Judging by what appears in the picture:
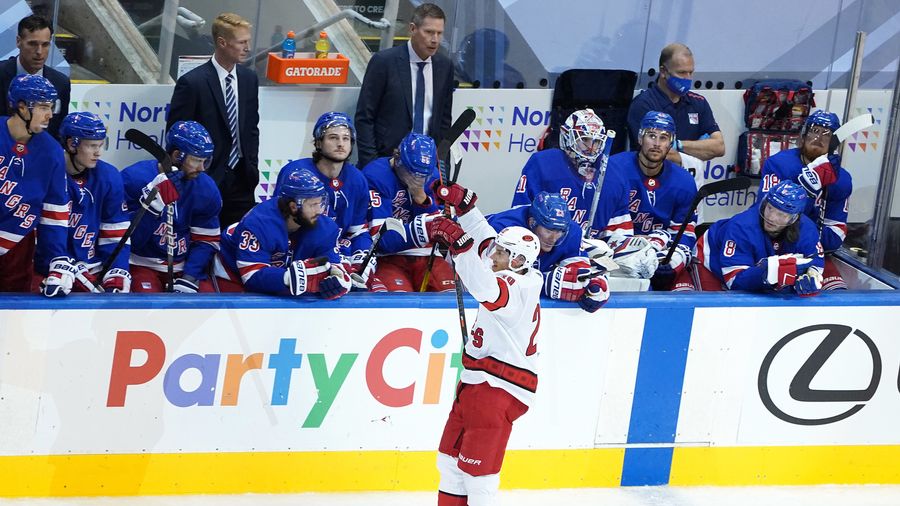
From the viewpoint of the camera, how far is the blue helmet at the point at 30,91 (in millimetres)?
4633

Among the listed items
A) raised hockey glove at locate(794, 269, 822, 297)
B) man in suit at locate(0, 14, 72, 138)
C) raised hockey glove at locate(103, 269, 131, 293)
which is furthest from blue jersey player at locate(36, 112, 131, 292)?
raised hockey glove at locate(794, 269, 822, 297)

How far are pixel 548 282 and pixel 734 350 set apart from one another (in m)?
0.82

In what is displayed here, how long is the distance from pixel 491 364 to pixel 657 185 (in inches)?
75.1

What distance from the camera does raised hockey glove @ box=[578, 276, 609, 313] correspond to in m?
4.83

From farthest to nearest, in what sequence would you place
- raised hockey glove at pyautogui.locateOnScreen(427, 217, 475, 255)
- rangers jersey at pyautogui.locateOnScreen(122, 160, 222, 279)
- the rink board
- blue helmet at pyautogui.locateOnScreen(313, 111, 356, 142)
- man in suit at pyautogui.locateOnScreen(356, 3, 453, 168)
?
man in suit at pyautogui.locateOnScreen(356, 3, 453, 168)
blue helmet at pyautogui.locateOnScreen(313, 111, 356, 142)
rangers jersey at pyautogui.locateOnScreen(122, 160, 222, 279)
the rink board
raised hockey glove at pyautogui.locateOnScreen(427, 217, 475, 255)

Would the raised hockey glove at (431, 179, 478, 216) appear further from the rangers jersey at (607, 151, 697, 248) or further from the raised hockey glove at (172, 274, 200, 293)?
the rangers jersey at (607, 151, 697, 248)

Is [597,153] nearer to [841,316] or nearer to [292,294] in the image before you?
[841,316]

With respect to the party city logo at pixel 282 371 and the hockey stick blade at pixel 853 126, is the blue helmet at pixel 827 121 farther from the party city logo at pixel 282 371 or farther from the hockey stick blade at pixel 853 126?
the party city logo at pixel 282 371

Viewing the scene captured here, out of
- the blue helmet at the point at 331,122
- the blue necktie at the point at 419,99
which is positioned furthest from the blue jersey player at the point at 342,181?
the blue necktie at the point at 419,99

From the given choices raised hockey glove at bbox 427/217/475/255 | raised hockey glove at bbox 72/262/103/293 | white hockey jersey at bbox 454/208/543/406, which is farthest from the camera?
raised hockey glove at bbox 72/262/103/293

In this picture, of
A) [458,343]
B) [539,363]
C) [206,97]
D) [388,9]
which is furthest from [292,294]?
[388,9]

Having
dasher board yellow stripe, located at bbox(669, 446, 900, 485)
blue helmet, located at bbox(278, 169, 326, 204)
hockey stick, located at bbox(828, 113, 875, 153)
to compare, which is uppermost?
hockey stick, located at bbox(828, 113, 875, 153)

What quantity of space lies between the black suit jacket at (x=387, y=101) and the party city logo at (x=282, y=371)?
1597 millimetres

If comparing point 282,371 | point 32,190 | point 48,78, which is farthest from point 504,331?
point 48,78
